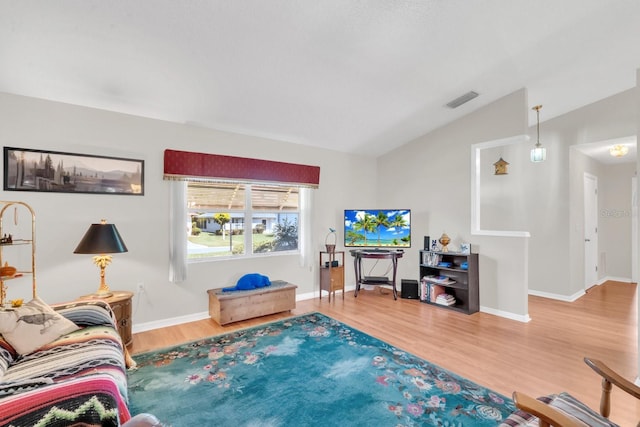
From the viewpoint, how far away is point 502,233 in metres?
3.85

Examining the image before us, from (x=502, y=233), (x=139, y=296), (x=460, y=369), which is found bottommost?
(x=460, y=369)

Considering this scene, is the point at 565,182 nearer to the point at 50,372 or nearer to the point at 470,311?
the point at 470,311

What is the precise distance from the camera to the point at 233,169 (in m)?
3.83

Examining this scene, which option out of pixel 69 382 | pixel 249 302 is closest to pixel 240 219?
pixel 249 302

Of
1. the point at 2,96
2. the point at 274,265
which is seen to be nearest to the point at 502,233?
the point at 274,265

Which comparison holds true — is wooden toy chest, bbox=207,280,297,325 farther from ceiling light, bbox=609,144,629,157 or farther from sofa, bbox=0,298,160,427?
ceiling light, bbox=609,144,629,157

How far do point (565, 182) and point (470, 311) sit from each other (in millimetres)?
2613

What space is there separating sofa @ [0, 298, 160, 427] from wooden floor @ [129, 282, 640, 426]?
0.93m

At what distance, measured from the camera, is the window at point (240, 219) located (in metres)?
3.81

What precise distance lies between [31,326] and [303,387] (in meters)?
1.88

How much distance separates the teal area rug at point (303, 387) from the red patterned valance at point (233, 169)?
1.91 m

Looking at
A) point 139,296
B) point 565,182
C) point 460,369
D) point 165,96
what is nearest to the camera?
point 460,369

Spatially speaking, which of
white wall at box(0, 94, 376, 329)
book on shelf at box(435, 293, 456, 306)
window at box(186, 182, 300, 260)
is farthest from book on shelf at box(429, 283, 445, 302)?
white wall at box(0, 94, 376, 329)

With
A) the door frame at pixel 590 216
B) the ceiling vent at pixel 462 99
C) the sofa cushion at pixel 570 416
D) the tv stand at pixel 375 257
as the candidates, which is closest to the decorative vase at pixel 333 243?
the tv stand at pixel 375 257
